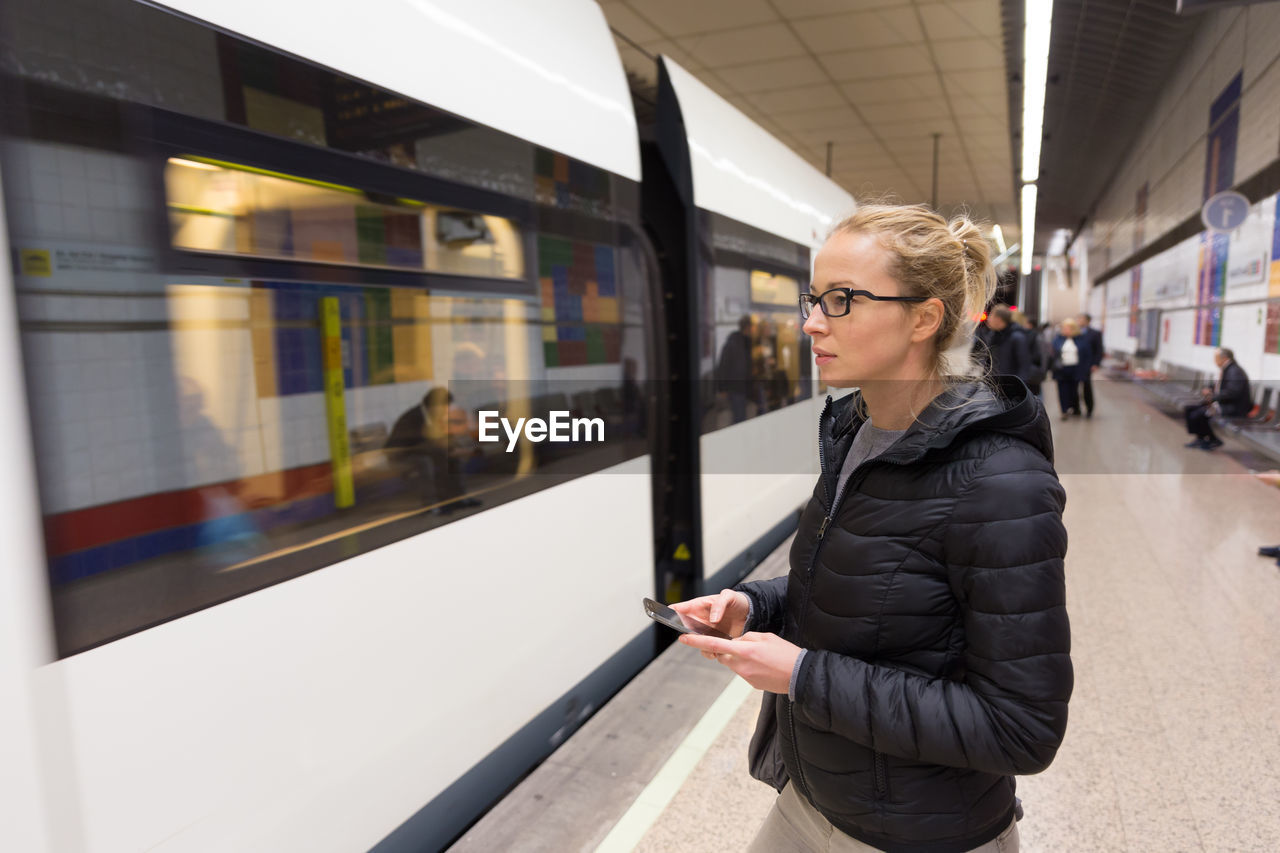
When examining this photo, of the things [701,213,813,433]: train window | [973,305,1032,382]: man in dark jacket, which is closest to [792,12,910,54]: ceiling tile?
[973,305,1032,382]: man in dark jacket

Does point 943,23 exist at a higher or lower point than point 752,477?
higher

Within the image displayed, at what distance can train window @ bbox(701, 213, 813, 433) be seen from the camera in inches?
181

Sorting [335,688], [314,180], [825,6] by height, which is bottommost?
[335,688]

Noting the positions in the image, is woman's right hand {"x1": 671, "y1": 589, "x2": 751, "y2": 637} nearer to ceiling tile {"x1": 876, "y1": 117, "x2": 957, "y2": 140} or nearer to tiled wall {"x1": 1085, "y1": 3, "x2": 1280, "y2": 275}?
tiled wall {"x1": 1085, "y1": 3, "x2": 1280, "y2": 275}

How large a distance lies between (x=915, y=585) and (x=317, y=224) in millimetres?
1593

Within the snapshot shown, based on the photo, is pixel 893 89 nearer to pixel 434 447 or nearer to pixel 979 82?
pixel 979 82

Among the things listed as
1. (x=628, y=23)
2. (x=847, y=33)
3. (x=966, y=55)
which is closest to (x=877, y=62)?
(x=966, y=55)

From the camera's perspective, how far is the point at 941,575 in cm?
120

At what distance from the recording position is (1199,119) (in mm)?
11961

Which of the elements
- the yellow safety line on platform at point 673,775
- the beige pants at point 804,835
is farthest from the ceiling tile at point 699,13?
the beige pants at point 804,835

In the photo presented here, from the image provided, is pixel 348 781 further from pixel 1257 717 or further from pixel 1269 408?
pixel 1269 408

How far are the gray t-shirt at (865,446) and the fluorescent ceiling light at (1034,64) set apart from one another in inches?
244

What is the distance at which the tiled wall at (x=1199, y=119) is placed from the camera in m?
8.76

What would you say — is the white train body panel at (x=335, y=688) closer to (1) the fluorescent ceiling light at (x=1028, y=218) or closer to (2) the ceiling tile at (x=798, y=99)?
(2) the ceiling tile at (x=798, y=99)
